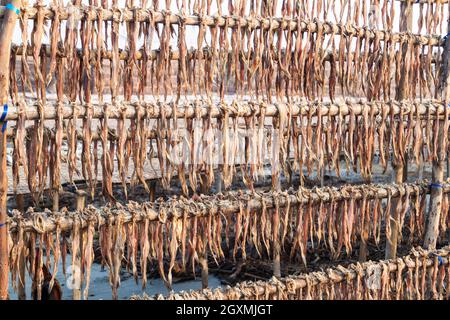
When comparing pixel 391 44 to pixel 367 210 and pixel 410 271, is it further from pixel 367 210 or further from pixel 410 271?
pixel 410 271

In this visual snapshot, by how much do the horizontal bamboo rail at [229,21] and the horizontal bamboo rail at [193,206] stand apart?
0.86 meters

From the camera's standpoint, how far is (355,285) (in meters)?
3.27

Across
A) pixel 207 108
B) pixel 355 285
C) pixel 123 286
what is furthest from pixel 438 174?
pixel 123 286

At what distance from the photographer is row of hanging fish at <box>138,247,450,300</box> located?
2.92m

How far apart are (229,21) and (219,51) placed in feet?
0.50

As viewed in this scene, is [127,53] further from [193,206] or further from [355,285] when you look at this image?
[355,285]

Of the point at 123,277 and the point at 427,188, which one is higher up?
the point at 427,188

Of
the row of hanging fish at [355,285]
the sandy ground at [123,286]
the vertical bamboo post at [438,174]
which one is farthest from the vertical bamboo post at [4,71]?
the sandy ground at [123,286]

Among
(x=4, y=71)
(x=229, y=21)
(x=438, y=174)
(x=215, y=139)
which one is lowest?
(x=438, y=174)

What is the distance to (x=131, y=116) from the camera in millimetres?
2531

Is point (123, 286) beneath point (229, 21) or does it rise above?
beneath

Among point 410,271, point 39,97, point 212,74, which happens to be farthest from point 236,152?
point 410,271

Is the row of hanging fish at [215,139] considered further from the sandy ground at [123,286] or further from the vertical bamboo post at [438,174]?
the sandy ground at [123,286]

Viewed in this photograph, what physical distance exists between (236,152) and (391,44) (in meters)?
1.16
